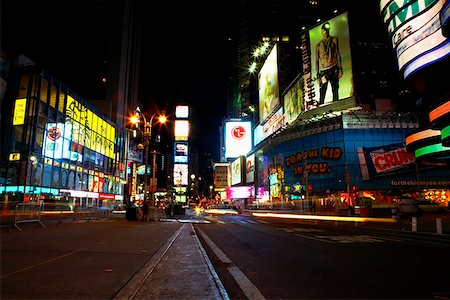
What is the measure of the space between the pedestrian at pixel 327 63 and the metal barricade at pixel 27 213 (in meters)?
42.0

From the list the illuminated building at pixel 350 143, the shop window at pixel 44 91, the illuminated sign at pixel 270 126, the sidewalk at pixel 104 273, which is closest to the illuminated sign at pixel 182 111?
the illuminated sign at pixel 270 126

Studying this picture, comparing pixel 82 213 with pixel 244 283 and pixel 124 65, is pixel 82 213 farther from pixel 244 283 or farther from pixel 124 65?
pixel 124 65

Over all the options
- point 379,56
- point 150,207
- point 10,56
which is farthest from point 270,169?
point 10,56

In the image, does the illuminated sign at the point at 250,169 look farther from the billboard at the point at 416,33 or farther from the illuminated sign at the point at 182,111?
the billboard at the point at 416,33

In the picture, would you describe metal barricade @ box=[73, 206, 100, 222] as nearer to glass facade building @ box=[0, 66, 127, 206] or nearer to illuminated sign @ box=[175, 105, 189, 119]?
glass facade building @ box=[0, 66, 127, 206]

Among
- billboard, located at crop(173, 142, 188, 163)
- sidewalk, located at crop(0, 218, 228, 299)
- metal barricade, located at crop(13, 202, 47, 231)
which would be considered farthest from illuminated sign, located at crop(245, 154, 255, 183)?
sidewalk, located at crop(0, 218, 228, 299)

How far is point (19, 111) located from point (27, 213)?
109 ft

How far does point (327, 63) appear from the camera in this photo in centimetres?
5084

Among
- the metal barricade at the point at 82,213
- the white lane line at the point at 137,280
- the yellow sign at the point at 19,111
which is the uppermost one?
the yellow sign at the point at 19,111

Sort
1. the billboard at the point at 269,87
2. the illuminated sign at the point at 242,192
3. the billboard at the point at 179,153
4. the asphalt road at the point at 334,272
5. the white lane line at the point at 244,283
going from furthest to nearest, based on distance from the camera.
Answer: the billboard at the point at 179,153 < the illuminated sign at the point at 242,192 < the billboard at the point at 269,87 < the asphalt road at the point at 334,272 < the white lane line at the point at 244,283

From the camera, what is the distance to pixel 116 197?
76.9 metres

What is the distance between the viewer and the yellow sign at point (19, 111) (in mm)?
44287

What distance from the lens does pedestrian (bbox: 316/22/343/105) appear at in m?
49.6

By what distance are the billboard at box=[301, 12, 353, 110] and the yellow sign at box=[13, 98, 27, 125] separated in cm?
4051
